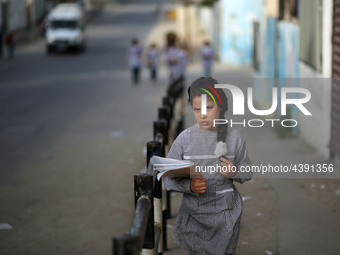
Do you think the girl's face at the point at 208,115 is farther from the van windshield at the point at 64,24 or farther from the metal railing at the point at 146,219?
the van windshield at the point at 64,24

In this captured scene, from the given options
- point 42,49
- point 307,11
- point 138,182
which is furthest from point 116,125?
point 42,49

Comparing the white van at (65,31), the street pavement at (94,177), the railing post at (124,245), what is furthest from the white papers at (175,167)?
the white van at (65,31)

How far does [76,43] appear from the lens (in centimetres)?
4531

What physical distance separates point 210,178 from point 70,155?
8.66 meters

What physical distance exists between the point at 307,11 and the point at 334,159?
3.60 m

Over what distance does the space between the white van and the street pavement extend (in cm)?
1831

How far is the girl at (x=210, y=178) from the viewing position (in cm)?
488

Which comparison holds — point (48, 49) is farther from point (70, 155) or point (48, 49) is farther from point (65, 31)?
point (70, 155)

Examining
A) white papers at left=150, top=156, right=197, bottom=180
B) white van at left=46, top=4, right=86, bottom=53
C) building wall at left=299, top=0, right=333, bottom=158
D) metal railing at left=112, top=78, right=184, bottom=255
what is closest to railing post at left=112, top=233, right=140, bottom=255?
metal railing at left=112, top=78, right=184, bottom=255

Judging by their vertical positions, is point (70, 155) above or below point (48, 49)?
below

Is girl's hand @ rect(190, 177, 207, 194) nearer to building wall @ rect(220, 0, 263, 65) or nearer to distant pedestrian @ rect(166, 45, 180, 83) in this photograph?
distant pedestrian @ rect(166, 45, 180, 83)

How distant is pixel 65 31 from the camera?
151 feet

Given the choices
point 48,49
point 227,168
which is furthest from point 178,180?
point 48,49

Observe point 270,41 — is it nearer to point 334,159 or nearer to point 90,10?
point 334,159
